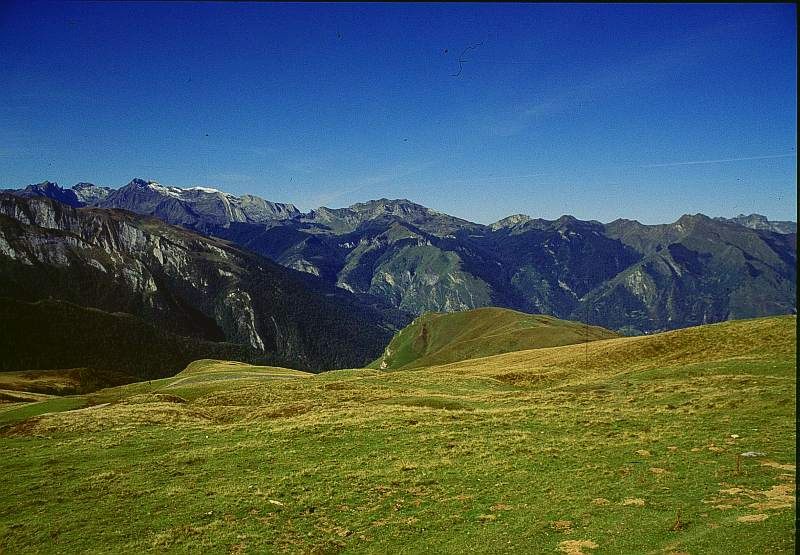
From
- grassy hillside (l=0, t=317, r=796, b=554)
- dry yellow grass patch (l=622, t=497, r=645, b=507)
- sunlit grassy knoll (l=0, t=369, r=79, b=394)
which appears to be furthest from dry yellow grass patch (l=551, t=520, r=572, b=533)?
sunlit grassy knoll (l=0, t=369, r=79, b=394)

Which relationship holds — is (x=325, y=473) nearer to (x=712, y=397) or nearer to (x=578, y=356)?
(x=712, y=397)

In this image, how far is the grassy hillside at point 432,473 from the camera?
878 inches

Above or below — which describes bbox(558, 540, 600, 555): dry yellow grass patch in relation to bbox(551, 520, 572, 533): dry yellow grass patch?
above

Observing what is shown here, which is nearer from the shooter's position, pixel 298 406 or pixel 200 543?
pixel 200 543

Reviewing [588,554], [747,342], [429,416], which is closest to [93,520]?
[588,554]

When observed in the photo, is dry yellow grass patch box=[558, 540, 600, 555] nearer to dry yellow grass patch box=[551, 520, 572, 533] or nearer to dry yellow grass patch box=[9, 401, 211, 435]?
dry yellow grass patch box=[551, 520, 572, 533]

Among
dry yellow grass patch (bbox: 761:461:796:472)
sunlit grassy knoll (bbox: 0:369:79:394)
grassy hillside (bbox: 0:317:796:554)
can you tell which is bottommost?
sunlit grassy knoll (bbox: 0:369:79:394)

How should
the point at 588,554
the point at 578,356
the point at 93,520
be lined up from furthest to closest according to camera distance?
the point at 578,356
the point at 93,520
the point at 588,554

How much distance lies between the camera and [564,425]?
128 feet

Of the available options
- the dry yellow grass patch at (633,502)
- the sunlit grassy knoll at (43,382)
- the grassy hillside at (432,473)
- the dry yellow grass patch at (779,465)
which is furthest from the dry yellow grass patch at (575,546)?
the sunlit grassy knoll at (43,382)

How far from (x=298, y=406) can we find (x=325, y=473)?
2147 centimetres

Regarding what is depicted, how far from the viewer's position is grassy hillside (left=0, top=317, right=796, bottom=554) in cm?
2230

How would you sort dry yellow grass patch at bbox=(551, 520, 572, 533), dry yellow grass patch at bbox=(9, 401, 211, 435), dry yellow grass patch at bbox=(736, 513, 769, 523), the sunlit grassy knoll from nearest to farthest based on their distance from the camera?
dry yellow grass patch at bbox=(736, 513, 769, 523) → dry yellow grass patch at bbox=(551, 520, 572, 533) → dry yellow grass patch at bbox=(9, 401, 211, 435) → the sunlit grassy knoll

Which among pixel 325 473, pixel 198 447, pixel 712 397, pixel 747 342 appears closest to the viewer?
pixel 325 473
